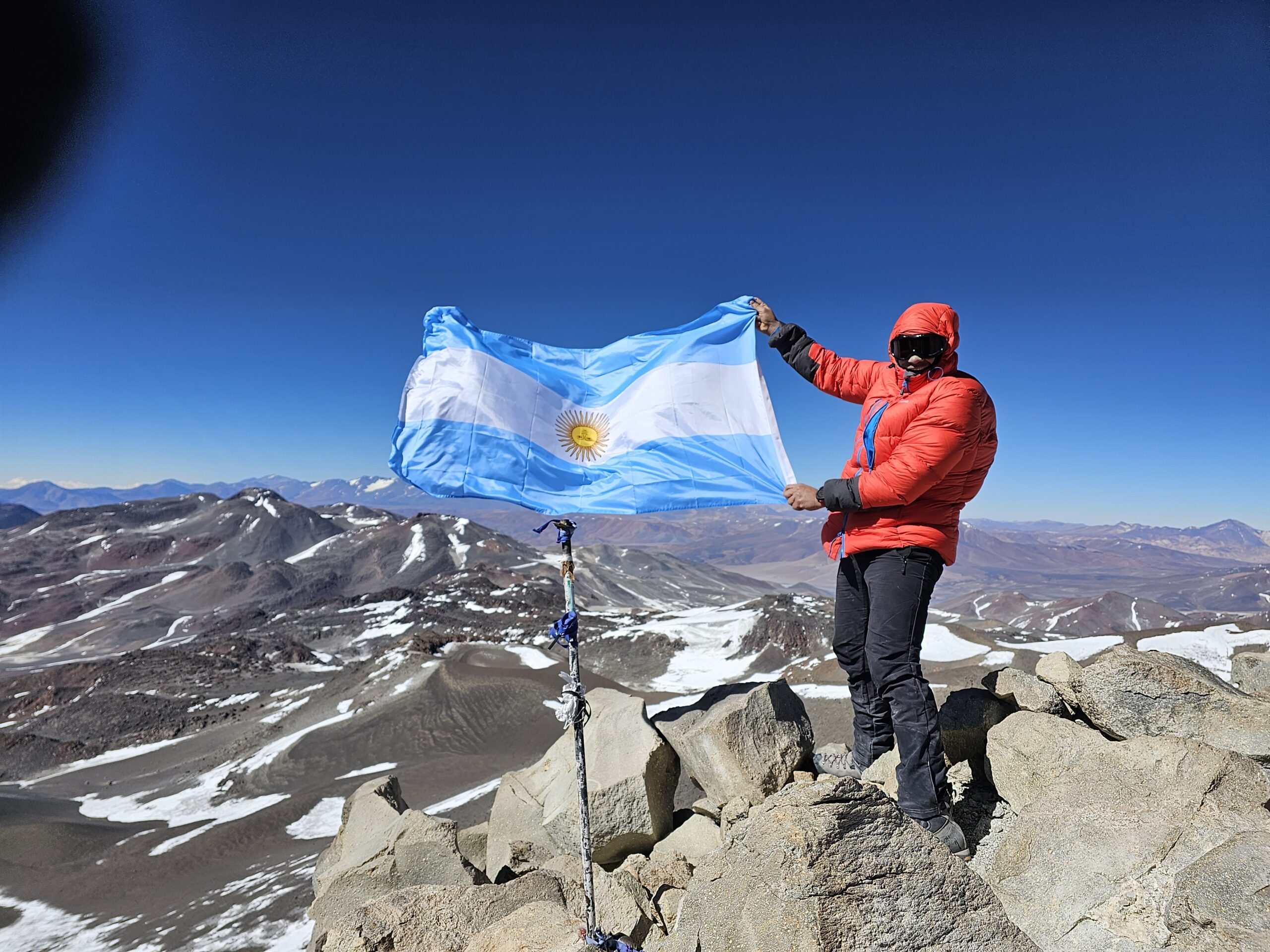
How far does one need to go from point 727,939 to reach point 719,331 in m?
4.88

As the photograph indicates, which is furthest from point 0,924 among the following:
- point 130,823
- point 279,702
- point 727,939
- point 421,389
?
point 279,702

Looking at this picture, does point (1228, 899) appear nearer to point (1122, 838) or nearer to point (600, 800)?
point (1122, 838)

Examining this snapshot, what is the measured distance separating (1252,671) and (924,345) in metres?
5.56

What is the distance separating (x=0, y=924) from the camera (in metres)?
11.7

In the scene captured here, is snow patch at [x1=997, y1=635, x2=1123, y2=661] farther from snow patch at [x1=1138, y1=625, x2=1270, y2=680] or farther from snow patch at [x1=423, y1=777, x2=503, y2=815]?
snow patch at [x1=423, y1=777, x2=503, y2=815]

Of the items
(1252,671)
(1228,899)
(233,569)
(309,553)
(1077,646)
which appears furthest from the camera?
(309,553)

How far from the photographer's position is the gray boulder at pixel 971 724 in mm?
4707

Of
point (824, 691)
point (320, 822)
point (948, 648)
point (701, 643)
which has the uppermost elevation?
point (824, 691)

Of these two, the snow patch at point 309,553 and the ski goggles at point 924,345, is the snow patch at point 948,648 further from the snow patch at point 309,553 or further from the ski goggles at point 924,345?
the snow patch at point 309,553

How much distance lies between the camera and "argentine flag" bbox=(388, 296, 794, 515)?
16.8 feet

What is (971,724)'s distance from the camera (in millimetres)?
4730

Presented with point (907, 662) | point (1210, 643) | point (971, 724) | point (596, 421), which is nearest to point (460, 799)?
point (596, 421)

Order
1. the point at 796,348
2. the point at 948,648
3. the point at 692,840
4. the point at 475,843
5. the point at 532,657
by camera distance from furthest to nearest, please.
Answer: the point at 532,657 → the point at 948,648 → the point at 475,843 → the point at 692,840 → the point at 796,348

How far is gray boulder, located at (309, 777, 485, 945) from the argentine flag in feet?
10.2
